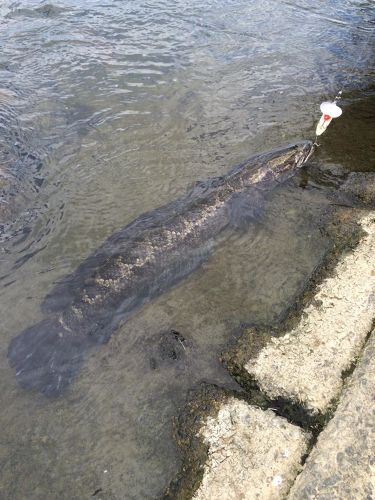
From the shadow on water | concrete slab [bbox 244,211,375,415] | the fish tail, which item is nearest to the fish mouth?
the shadow on water

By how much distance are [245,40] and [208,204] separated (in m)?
6.62

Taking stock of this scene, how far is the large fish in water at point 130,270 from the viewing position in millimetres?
4113

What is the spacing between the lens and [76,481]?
3324mm

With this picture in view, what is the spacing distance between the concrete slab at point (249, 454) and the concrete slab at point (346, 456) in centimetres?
13

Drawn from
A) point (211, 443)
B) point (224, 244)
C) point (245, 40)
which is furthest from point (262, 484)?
point (245, 40)

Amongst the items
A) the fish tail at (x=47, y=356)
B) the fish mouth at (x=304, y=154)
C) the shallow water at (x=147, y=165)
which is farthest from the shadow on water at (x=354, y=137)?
the fish tail at (x=47, y=356)

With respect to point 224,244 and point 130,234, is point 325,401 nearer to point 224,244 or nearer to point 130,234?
Answer: point 224,244

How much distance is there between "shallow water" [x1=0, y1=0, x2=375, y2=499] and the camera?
11.9 feet

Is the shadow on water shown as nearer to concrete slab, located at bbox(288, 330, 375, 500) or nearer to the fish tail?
concrete slab, located at bbox(288, 330, 375, 500)

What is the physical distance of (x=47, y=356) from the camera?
411 centimetres

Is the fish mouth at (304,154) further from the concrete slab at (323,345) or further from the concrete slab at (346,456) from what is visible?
the concrete slab at (346,456)

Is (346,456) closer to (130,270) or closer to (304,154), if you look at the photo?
(130,270)

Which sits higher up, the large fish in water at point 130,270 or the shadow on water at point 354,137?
the large fish in water at point 130,270

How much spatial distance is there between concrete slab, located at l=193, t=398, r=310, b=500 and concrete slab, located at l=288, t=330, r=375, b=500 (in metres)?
0.13
